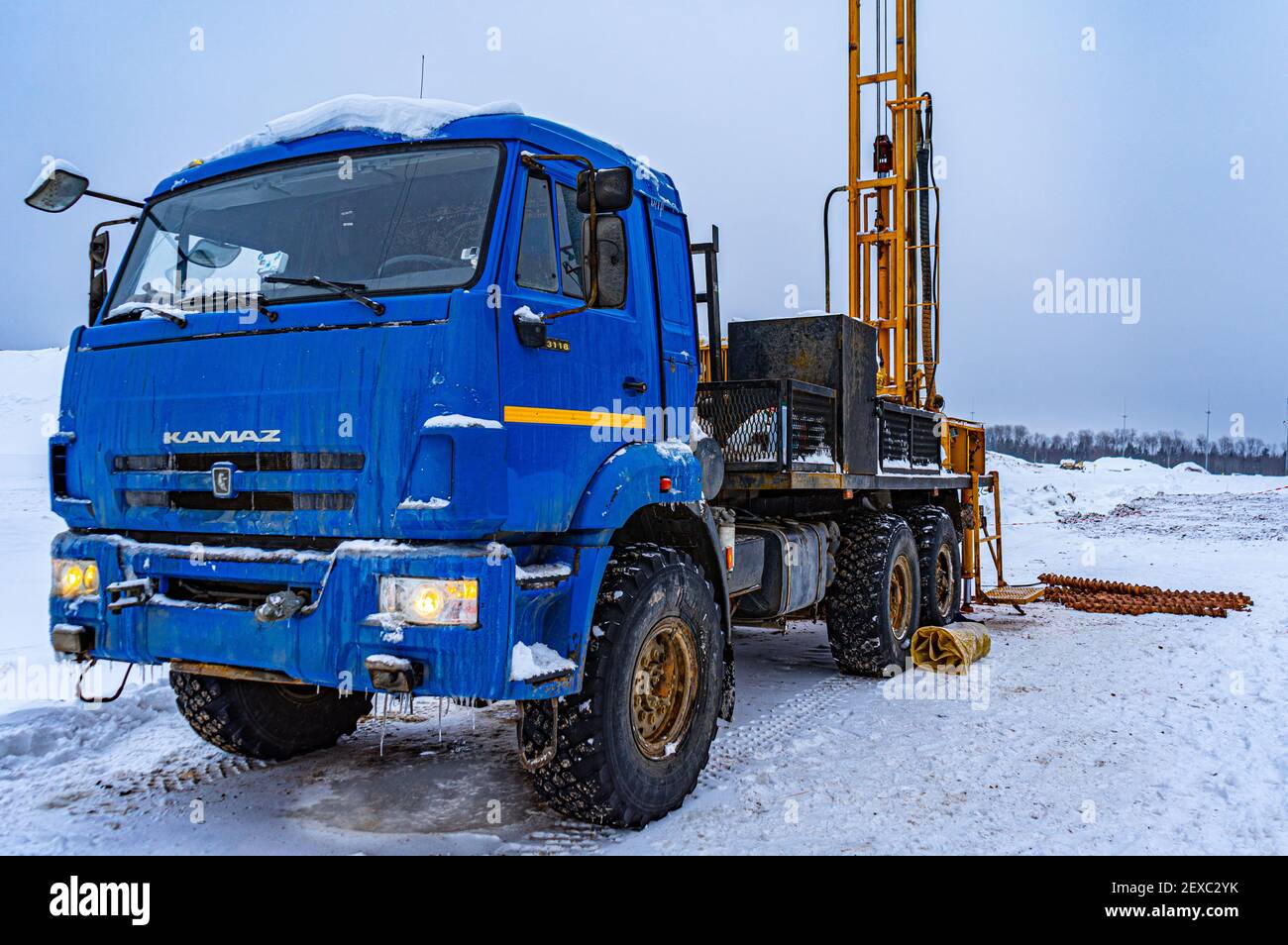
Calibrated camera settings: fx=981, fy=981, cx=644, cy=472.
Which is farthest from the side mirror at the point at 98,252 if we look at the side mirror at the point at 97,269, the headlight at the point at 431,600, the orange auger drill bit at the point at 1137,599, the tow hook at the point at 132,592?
the orange auger drill bit at the point at 1137,599

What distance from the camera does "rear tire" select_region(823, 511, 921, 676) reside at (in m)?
7.77

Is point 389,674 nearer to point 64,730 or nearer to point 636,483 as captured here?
point 636,483

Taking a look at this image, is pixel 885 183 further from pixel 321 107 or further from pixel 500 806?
pixel 500 806

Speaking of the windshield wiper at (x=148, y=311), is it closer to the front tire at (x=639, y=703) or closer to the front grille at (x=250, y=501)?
the front grille at (x=250, y=501)

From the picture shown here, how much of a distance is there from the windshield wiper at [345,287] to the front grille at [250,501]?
0.73 meters

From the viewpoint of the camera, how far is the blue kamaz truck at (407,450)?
3.70m

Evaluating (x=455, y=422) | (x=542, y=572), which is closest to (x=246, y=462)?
(x=455, y=422)

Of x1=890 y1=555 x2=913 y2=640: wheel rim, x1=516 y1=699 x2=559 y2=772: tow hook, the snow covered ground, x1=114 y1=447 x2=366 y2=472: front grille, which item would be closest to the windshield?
x1=114 y1=447 x2=366 y2=472: front grille

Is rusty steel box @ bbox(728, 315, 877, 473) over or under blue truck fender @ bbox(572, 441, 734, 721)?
over

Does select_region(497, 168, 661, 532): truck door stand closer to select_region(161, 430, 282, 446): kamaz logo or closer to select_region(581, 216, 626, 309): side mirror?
select_region(581, 216, 626, 309): side mirror

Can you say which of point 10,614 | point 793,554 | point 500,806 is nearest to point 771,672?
point 793,554

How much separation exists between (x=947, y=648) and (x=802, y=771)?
3329 mm

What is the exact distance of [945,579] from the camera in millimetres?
9820

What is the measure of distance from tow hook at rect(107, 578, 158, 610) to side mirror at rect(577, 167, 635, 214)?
2.43 m
